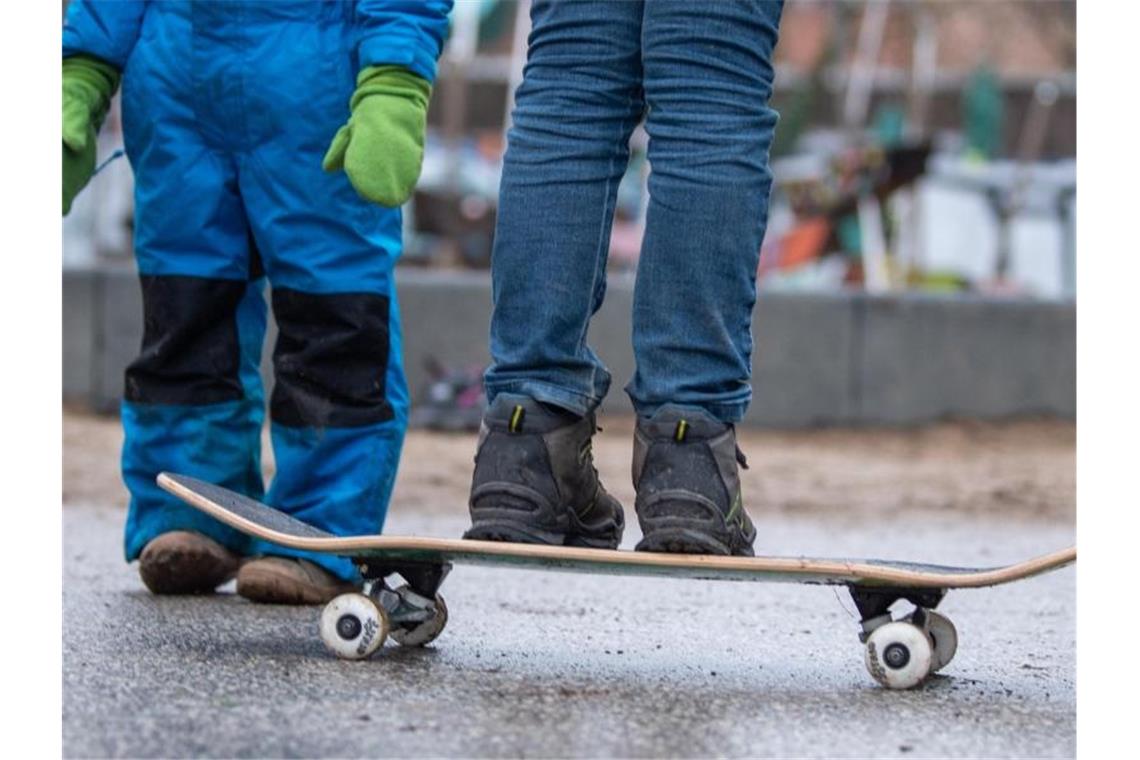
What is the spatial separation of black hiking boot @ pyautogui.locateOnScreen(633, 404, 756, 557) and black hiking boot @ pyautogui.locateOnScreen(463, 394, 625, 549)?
0.09m

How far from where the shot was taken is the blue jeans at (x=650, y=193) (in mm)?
2020

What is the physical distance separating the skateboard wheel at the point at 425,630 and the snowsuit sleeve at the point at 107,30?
1.14 meters

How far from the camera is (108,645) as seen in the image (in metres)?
2.13

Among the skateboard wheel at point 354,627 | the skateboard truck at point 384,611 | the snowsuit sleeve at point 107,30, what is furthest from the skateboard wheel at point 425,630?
the snowsuit sleeve at point 107,30

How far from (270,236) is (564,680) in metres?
1.03

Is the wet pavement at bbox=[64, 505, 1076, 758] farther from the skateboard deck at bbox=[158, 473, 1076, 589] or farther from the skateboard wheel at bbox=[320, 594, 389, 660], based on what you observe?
the skateboard deck at bbox=[158, 473, 1076, 589]

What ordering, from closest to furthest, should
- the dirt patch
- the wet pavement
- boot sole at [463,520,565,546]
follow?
Answer: the wet pavement, boot sole at [463,520,565,546], the dirt patch

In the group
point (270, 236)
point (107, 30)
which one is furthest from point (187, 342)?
point (107, 30)

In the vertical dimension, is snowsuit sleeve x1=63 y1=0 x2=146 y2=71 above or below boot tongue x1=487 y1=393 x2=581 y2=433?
above

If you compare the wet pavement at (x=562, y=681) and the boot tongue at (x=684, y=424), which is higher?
the boot tongue at (x=684, y=424)

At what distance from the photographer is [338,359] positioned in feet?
8.91

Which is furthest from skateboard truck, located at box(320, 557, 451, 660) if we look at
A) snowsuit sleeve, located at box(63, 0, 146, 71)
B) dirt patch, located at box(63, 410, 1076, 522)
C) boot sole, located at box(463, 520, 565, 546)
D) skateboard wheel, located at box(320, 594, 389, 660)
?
dirt patch, located at box(63, 410, 1076, 522)

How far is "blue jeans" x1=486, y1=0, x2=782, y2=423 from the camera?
202 cm

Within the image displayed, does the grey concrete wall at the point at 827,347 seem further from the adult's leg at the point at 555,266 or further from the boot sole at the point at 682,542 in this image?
the boot sole at the point at 682,542
